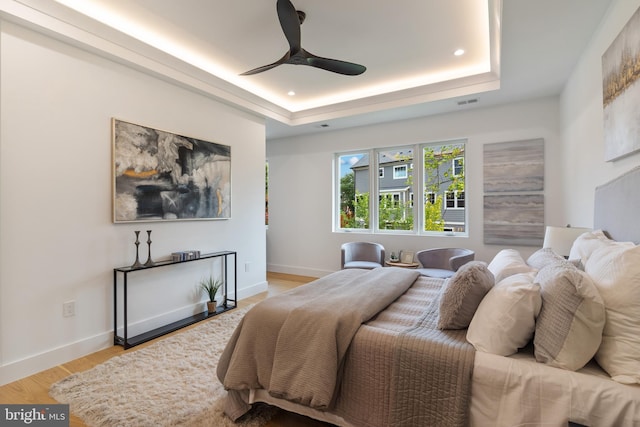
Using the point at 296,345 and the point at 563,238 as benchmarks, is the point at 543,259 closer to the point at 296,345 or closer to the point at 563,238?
the point at 563,238

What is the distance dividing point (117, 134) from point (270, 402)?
268 centimetres

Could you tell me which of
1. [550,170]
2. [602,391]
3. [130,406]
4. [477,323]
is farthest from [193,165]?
[550,170]

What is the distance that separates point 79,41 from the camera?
250cm

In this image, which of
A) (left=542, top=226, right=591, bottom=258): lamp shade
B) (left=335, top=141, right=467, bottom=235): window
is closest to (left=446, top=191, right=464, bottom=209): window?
(left=335, top=141, right=467, bottom=235): window

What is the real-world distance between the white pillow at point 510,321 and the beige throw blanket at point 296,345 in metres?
0.61

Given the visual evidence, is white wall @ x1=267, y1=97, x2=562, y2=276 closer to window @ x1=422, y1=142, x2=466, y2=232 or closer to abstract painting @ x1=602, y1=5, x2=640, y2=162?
window @ x1=422, y1=142, x2=466, y2=232

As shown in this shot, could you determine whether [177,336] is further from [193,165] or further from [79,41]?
[79,41]

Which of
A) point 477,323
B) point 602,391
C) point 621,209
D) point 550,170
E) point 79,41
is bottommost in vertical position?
point 602,391

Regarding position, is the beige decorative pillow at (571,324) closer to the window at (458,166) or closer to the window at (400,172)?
the window at (458,166)

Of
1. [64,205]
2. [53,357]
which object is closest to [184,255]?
[64,205]

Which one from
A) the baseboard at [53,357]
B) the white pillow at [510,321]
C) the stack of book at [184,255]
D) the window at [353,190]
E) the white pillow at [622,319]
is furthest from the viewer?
the window at [353,190]

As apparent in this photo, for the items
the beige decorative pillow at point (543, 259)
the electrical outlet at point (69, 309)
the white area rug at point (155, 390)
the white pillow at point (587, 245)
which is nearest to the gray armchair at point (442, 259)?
the beige decorative pillow at point (543, 259)

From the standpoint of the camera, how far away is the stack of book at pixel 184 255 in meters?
3.24

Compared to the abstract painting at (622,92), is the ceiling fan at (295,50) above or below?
above
